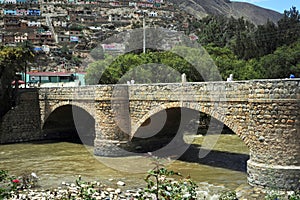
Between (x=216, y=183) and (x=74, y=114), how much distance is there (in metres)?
15.4

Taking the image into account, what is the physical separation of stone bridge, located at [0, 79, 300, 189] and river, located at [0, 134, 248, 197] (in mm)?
1320

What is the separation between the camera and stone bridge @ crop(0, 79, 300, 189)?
41.8ft

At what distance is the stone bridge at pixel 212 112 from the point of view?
501 inches

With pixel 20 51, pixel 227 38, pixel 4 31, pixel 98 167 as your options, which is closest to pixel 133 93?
pixel 98 167

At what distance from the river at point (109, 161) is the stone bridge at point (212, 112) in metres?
1.32

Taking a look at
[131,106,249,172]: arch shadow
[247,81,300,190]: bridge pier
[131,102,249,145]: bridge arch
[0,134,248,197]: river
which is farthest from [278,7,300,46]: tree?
[247,81,300,190]: bridge pier

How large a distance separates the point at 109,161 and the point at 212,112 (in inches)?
241

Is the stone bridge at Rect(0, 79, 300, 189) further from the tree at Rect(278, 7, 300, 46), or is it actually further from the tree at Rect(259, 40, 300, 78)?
the tree at Rect(278, 7, 300, 46)

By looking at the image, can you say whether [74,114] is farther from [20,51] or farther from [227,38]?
[227,38]

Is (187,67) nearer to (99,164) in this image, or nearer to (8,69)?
(8,69)

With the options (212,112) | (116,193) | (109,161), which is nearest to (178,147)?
(109,161)

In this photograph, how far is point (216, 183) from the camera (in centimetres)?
1466

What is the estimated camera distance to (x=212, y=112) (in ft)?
50.7

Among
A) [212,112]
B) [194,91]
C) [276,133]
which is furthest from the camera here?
[194,91]
